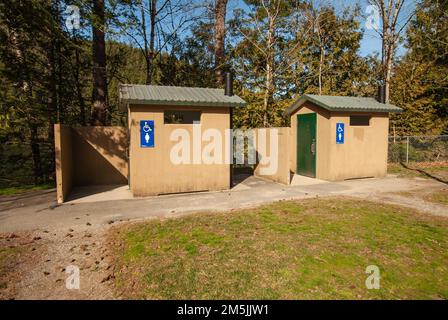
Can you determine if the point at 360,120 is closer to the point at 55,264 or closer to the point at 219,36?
the point at 219,36

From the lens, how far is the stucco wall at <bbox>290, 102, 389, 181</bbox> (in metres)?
10.9

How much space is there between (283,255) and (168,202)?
424 cm

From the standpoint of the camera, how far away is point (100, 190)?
9312 millimetres

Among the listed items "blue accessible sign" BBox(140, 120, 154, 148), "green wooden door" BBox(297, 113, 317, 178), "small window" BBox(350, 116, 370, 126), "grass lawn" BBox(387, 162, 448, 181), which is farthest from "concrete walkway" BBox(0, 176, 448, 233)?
"small window" BBox(350, 116, 370, 126)

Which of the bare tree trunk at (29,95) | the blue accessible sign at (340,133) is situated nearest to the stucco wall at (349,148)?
the blue accessible sign at (340,133)

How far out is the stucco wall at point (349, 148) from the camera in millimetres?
10875

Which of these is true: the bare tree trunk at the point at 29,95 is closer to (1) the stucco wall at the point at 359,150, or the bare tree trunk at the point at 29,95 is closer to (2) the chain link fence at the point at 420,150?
(1) the stucco wall at the point at 359,150

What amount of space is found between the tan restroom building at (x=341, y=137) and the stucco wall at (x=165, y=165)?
13.8ft

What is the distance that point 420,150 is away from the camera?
16.4 m

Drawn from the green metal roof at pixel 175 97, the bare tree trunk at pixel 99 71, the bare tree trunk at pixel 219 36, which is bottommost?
the green metal roof at pixel 175 97

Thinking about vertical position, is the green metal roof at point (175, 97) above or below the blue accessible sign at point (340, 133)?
above

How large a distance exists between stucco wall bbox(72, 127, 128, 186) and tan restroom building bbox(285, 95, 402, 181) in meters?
7.30

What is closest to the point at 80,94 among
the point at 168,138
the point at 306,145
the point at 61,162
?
the point at 61,162

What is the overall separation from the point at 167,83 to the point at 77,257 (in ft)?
44.5
